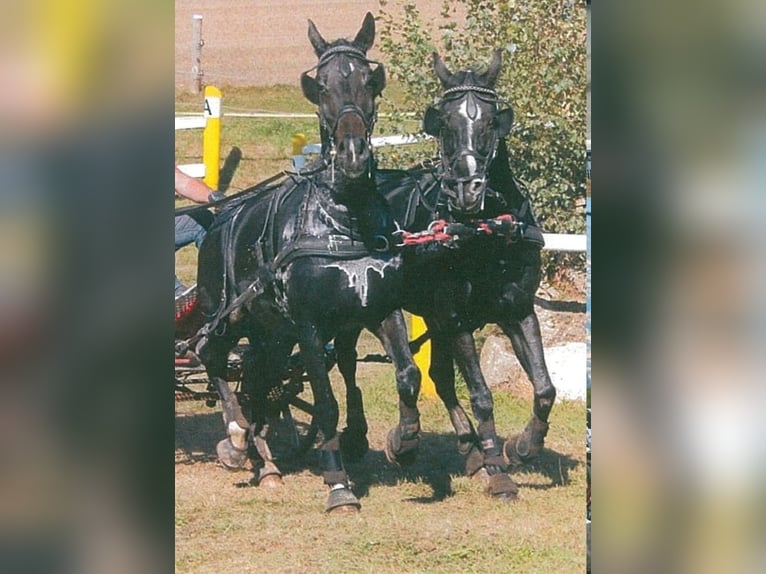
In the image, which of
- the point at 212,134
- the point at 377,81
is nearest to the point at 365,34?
the point at 377,81

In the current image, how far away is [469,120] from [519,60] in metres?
0.35

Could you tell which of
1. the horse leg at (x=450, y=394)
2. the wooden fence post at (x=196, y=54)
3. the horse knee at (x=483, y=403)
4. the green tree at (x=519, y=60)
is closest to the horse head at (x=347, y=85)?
the green tree at (x=519, y=60)

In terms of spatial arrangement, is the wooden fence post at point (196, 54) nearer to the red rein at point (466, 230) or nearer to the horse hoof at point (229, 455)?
the red rein at point (466, 230)

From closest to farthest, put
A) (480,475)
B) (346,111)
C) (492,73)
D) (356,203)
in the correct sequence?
(346,111), (492,73), (356,203), (480,475)

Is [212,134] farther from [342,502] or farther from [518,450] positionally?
[518,450]

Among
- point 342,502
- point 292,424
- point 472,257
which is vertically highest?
point 472,257

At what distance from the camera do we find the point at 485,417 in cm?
565

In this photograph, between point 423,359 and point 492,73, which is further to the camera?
point 423,359
